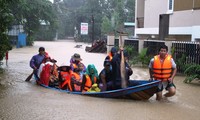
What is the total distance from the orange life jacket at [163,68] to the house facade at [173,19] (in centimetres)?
720

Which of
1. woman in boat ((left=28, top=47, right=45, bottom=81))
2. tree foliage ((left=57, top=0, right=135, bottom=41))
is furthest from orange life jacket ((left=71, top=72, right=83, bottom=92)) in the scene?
tree foliage ((left=57, top=0, right=135, bottom=41))

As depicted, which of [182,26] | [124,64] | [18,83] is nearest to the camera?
[124,64]

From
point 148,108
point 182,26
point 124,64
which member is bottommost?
point 148,108

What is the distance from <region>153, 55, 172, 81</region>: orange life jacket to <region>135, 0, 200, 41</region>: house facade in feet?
23.6

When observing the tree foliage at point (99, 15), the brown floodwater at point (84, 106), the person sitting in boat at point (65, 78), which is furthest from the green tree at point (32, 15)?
the brown floodwater at point (84, 106)

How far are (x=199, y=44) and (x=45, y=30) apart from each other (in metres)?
48.2

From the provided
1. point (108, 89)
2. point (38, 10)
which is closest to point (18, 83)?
point (108, 89)

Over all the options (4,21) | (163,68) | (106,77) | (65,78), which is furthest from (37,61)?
(163,68)

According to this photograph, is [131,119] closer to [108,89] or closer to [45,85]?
[108,89]

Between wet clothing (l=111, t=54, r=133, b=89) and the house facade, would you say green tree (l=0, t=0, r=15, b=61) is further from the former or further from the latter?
the house facade

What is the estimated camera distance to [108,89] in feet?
28.3

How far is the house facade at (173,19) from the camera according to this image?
1791 cm

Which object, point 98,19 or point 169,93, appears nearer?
point 169,93

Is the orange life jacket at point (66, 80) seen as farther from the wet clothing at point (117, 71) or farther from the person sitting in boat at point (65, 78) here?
the wet clothing at point (117, 71)
